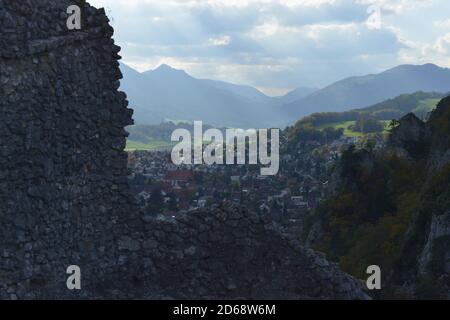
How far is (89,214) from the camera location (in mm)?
8766

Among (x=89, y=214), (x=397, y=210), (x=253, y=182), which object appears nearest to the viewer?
(x=89, y=214)

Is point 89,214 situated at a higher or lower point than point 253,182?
higher

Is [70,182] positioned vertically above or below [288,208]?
above

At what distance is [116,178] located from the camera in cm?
906

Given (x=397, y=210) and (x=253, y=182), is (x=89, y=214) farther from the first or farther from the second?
(x=253, y=182)

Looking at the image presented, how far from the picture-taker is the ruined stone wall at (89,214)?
794cm

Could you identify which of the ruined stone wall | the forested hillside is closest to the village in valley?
the forested hillside

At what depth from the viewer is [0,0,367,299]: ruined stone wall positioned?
26.1 feet

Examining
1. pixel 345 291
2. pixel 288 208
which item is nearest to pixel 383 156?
pixel 288 208

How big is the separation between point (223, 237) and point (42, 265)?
239cm

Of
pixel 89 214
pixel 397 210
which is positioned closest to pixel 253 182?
pixel 397 210

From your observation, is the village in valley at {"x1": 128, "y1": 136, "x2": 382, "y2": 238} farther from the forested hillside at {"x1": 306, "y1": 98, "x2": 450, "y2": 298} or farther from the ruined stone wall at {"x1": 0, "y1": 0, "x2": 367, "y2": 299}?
the ruined stone wall at {"x1": 0, "y1": 0, "x2": 367, "y2": 299}

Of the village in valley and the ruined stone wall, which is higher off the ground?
the ruined stone wall
